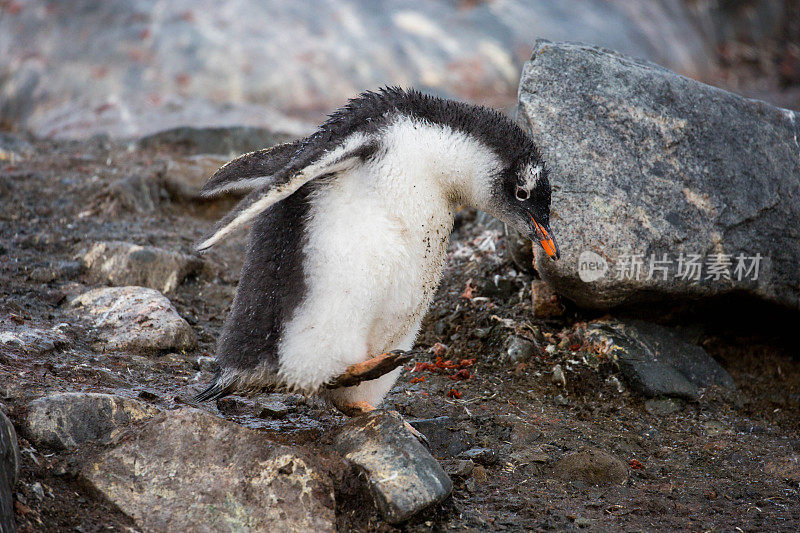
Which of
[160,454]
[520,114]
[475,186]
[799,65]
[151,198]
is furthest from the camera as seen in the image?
[799,65]

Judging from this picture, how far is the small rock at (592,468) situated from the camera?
8.90 ft

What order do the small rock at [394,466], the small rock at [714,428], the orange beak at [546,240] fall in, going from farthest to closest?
the small rock at [714,428], the orange beak at [546,240], the small rock at [394,466]

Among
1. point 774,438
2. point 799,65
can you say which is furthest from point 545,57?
point 799,65

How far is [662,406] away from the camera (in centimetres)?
331

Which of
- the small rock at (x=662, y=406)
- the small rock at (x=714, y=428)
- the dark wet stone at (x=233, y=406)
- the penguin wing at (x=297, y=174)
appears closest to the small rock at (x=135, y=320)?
the dark wet stone at (x=233, y=406)

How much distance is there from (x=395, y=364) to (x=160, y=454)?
2.52 ft

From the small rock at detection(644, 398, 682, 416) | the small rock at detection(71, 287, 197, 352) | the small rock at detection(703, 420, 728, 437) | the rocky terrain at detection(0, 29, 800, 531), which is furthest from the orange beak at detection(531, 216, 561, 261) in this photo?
the small rock at detection(71, 287, 197, 352)

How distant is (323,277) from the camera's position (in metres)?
2.45

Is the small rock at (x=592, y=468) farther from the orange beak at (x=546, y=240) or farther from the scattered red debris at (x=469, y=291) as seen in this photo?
the scattered red debris at (x=469, y=291)

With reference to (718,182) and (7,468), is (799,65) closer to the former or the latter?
(718,182)

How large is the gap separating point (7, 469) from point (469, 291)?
8.28ft

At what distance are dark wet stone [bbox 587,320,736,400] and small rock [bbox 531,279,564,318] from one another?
0.22 metres

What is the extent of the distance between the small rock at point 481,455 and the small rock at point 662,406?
0.89 meters

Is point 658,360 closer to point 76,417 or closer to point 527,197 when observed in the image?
point 527,197
